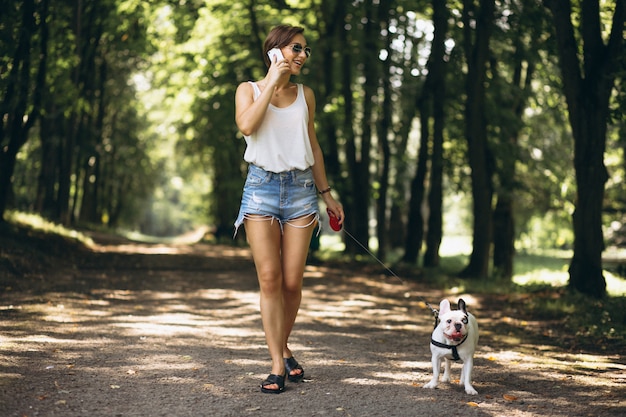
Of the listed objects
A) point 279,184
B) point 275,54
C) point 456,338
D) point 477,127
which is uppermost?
point 477,127

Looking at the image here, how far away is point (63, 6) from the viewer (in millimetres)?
19406

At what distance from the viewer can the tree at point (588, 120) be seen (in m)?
12.7

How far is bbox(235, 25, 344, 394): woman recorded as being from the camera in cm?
601

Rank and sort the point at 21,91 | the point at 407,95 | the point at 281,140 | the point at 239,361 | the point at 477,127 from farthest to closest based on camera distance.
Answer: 1. the point at 407,95
2. the point at 477,127
3. the point at 21,91
4. the point at 239,361
5. the point at 281,140

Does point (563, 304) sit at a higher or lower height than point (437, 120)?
lower

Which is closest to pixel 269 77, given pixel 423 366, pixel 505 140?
pixel 423 366

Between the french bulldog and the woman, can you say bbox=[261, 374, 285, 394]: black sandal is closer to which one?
the woman

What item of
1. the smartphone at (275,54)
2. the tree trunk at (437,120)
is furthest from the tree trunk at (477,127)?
the smartphone at (275,54)

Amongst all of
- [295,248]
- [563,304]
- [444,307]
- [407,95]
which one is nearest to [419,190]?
[407,95]

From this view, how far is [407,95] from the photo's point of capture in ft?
76.0

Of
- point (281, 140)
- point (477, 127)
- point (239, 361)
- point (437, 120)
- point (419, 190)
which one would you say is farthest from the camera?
point (419, 190)

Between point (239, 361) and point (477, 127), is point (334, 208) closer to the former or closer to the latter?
point (239, 361)

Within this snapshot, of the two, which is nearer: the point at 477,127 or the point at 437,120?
the point at 477,127

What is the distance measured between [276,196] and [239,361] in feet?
6.70
